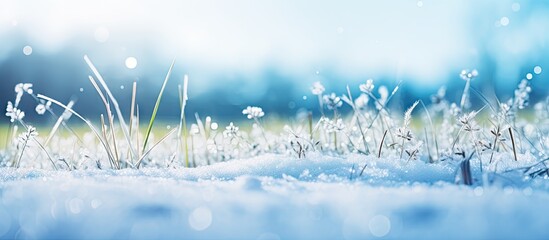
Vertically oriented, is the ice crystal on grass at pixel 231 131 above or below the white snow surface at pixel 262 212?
above

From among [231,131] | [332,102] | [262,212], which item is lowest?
[262,212]

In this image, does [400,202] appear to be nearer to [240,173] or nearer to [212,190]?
[212,190]

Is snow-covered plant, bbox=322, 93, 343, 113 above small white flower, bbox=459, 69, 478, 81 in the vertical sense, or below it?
below

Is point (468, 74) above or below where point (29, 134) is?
above

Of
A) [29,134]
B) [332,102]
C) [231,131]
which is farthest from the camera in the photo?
[231,131]

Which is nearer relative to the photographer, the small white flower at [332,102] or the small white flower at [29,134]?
the small white flower at [29,134]

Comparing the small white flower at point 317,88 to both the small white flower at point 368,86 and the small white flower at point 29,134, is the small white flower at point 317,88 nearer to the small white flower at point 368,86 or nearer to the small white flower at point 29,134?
the small white flower at point 368,86

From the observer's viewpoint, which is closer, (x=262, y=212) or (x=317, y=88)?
(x=262, y=212)

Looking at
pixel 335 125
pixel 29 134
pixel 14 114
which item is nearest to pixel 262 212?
pixel 335 125

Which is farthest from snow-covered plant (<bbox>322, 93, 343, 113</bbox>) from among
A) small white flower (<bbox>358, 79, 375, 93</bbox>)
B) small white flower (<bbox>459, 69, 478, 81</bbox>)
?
small white flower (<bbox>459, 69, 478, 81</bbox>)

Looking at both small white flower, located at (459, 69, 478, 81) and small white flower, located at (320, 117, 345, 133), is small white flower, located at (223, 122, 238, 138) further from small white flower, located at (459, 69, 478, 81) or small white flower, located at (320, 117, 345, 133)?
small white flower, located at (459, 69, 478, 81)

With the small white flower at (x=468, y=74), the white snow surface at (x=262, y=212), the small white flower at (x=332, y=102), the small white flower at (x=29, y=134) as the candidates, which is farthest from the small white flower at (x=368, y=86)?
the small white flower at (x=29, y=134)

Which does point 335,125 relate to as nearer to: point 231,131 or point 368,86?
point 368,86
